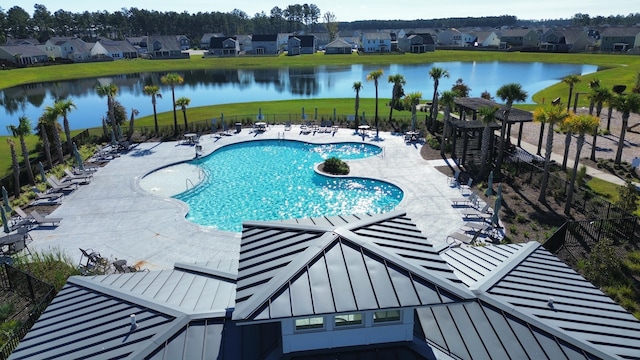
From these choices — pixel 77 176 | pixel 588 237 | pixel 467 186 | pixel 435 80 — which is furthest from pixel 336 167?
pixel 77 176

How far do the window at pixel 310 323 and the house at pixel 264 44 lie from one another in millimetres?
135020

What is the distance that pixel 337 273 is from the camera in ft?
30.4

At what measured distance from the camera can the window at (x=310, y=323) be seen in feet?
29.1

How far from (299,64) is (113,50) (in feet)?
199

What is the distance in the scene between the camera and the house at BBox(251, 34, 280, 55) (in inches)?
5344

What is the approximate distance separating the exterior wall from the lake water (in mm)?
48459

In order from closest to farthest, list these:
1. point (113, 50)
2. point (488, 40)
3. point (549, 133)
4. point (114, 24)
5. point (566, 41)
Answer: point (549, 133), point (566, 41), point (113, 50), point (488, 40), point (114, 24)

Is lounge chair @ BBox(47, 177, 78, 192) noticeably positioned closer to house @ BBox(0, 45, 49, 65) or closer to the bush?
the bush

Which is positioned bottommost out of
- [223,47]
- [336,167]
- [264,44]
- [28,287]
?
[28,287]

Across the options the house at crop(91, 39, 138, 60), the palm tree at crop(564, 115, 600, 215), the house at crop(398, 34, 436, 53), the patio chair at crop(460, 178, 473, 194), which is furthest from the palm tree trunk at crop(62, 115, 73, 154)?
the house at crop(398, 34, 436, 53)

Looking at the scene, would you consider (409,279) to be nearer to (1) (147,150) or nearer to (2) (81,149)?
(1) (147,150)

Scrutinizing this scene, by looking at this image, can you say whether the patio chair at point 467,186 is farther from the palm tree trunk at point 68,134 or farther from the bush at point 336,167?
the palm tree trunk at point 68,134

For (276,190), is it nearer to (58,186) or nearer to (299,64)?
(58,186)

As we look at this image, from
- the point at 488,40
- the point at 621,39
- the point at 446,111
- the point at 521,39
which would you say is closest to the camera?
the point at 446,111
